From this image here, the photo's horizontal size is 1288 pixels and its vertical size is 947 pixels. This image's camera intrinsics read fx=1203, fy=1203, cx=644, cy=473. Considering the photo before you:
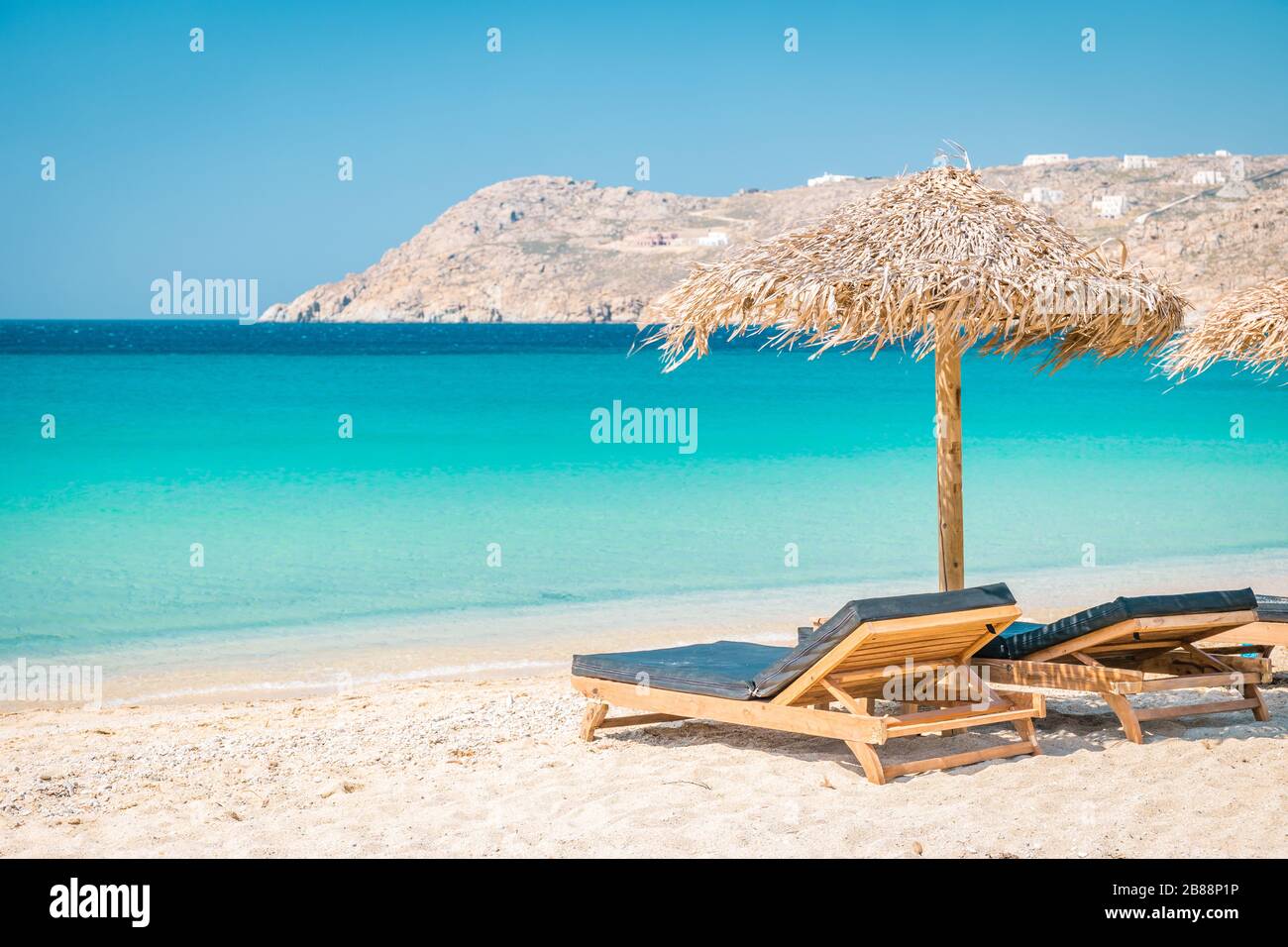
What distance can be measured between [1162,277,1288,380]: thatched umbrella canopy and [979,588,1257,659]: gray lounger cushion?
1.95m

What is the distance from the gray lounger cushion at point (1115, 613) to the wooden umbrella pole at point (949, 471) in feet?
1.59

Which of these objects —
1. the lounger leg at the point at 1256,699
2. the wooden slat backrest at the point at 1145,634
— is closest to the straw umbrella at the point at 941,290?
the wooden slat backrest at the point at 1145,634

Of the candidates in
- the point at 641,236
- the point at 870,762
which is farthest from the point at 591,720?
the point at 641,236

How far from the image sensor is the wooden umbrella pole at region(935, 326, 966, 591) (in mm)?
5301

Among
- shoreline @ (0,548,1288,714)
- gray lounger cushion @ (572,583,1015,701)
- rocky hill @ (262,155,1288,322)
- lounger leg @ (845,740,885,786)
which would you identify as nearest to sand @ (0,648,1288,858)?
lounger leg @ (845,740,885,786)

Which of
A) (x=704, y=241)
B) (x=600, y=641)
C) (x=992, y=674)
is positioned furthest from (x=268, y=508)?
(x=704, y=241)

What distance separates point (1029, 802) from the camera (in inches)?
159

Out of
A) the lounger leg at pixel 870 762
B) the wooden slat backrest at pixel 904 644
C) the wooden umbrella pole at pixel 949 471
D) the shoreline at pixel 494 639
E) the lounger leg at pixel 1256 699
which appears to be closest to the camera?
the wooden slat backrest at pixel 904 644

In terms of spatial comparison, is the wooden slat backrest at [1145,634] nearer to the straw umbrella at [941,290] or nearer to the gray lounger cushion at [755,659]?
the gray lounger cushion at [755,659]

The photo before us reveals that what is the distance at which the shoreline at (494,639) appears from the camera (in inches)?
277

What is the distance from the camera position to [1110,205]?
2405 inches

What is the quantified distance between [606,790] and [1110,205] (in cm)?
6331

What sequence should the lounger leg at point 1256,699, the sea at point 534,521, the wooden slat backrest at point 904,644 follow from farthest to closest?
the sea at point 534,521
the lounger leg at point 1256,699
the wooden slat backrest at point 904,644
